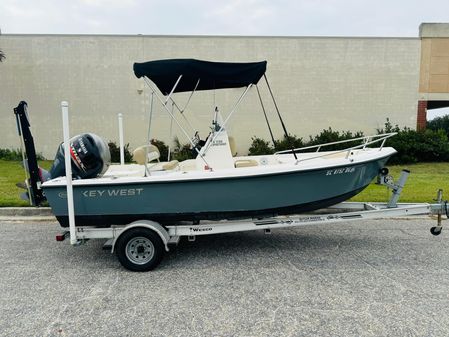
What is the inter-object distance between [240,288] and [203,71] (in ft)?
7.95

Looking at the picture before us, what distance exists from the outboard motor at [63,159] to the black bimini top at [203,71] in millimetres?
1111

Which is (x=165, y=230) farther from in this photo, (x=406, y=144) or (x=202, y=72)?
(x=406, y=144)

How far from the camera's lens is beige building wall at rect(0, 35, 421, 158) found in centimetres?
1536

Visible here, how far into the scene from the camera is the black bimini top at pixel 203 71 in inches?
166

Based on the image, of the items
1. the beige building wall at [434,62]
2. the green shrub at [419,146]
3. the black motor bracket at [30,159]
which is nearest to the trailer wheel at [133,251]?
the black motor bracket at [30,159]

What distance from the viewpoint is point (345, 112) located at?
15508 millimetres

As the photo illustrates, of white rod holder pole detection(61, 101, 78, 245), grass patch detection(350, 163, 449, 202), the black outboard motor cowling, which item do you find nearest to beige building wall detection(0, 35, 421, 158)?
grass patch detection(350, 163, 449, 202)

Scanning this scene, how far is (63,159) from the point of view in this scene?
466 centimetres

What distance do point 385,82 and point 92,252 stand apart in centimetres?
1427

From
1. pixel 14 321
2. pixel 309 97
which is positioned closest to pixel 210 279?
pixel 14 321

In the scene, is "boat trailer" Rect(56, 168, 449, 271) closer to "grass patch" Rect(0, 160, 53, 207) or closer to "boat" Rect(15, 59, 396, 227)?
"boat" Rect(15, 59, 396, 227)

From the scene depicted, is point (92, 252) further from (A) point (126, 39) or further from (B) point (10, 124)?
(B) point (10, 124)

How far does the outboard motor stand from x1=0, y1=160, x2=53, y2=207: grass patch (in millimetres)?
2376

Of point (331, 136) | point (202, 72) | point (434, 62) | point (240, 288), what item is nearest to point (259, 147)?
point (331, 136)
